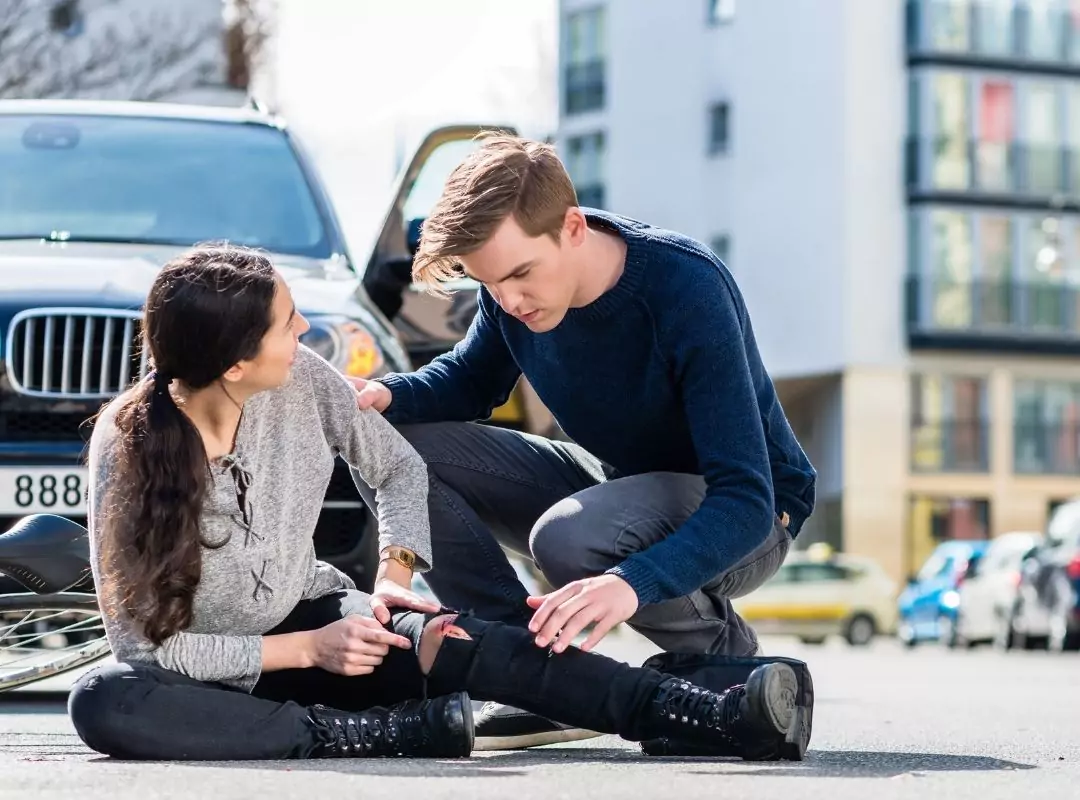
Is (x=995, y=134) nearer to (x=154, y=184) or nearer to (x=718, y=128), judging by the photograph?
(x=718, y=128)

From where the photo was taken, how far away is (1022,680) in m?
12.7

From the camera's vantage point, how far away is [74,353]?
707 cm

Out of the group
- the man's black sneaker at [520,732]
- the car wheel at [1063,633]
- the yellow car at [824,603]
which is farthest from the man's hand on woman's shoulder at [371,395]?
the yellow car at [824,603]

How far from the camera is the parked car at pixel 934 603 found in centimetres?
3175

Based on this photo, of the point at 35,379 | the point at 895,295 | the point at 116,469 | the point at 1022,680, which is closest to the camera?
the point at 116,469

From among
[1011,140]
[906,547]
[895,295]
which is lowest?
[906,547]

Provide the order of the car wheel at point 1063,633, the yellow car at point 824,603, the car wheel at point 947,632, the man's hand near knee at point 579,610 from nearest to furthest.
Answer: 1. the man's hand near knee at point 579,610
2. the car wheel at point 1063,633
3. the car wheel at point 947,632
4. the yellow car at point 824,603

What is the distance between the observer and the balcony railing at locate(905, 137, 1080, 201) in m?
45.0

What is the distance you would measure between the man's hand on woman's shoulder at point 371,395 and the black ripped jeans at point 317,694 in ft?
1.92

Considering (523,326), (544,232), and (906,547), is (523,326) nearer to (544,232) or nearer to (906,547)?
(544,232)

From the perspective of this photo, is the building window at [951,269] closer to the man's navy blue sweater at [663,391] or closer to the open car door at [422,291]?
the open car door at [422,291]

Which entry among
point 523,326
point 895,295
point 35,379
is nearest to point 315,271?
point 35,379

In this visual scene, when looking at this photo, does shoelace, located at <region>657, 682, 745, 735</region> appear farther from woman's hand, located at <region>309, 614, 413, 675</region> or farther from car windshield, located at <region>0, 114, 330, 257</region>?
car windshield, located at <region>0, 114, 330, 257</region>

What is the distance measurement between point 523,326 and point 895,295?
4025 centimetres
